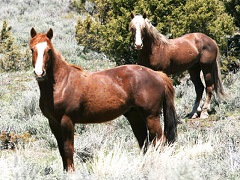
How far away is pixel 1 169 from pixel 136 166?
1.38 meters

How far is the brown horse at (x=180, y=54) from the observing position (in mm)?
8180

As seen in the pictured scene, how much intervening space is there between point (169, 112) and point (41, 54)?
2.10 metres

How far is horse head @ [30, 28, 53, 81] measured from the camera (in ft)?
15.3

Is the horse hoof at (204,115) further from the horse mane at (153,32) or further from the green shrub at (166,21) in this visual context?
the green shrub at (166,21)

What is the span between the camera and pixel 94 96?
534cm

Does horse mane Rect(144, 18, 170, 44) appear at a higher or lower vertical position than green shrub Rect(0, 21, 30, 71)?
higher

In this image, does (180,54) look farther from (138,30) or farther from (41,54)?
(41,54)

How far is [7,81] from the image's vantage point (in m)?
13.4

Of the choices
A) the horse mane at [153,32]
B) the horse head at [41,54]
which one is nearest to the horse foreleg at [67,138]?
the horse head at [41,54]

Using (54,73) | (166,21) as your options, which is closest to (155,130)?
(54,73)

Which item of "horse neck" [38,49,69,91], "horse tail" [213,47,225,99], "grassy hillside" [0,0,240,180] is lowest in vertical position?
"grassy hillside" [0,0,240,180]

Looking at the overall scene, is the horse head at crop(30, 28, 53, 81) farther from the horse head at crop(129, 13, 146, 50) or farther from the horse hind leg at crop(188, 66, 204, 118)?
the horse hind leg at crop(188, 66, 204, 118)

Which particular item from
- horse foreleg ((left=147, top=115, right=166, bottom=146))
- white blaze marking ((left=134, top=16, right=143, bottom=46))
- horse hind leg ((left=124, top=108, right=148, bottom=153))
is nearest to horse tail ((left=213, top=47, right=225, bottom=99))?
white blaze marking ((left=134, top=16, right=143, bottom=46))

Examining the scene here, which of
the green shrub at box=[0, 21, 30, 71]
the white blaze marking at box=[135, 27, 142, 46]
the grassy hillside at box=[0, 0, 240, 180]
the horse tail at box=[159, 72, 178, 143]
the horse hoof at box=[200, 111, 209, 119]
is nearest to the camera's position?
the grassy hillside at box=[0, 0, 240, 180]
